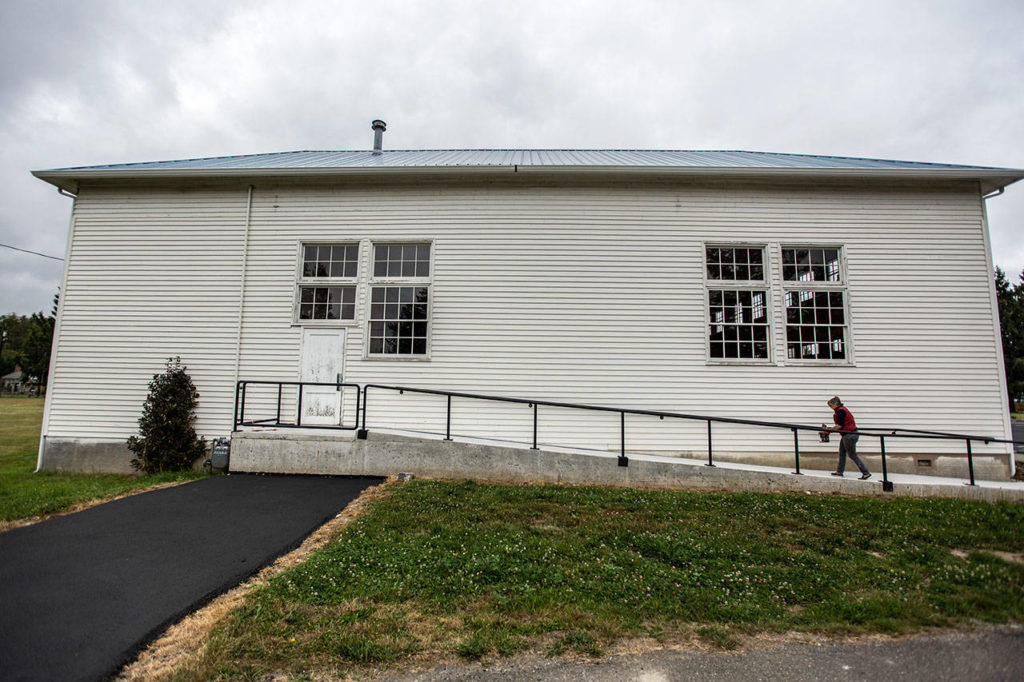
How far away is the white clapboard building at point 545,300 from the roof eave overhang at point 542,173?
6 centimetres

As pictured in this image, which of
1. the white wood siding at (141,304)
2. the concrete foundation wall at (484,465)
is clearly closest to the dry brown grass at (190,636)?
the concrete foundation wall at (484,465)

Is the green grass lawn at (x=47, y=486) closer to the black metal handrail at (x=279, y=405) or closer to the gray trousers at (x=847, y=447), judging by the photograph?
the black metal handrail at (x=279, y=405)

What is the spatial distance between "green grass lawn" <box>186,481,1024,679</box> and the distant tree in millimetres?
43139

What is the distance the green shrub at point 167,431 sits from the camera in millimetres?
8742

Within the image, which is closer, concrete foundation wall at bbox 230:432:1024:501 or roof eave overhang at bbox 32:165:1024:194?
concrete foundation wall at bbox 230:432:1024:501

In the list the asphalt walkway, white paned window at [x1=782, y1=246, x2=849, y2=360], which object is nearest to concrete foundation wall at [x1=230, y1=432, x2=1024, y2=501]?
the asphalt walkway

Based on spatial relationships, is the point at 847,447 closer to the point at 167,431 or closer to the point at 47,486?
the point at 167,431

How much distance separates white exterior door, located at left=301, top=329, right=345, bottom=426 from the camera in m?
9.23

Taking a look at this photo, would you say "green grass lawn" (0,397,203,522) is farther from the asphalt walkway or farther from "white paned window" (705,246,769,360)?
"white paned window" (705,246,769,360)

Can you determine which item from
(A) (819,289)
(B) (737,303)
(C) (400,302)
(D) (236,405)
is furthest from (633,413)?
(D) (236,405)

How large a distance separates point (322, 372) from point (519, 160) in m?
6.15

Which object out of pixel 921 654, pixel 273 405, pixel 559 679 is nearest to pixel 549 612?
pixel 559 679

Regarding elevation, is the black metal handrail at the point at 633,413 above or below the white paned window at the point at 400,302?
below

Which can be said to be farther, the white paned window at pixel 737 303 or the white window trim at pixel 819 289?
the white paned window at pixel 737 303
